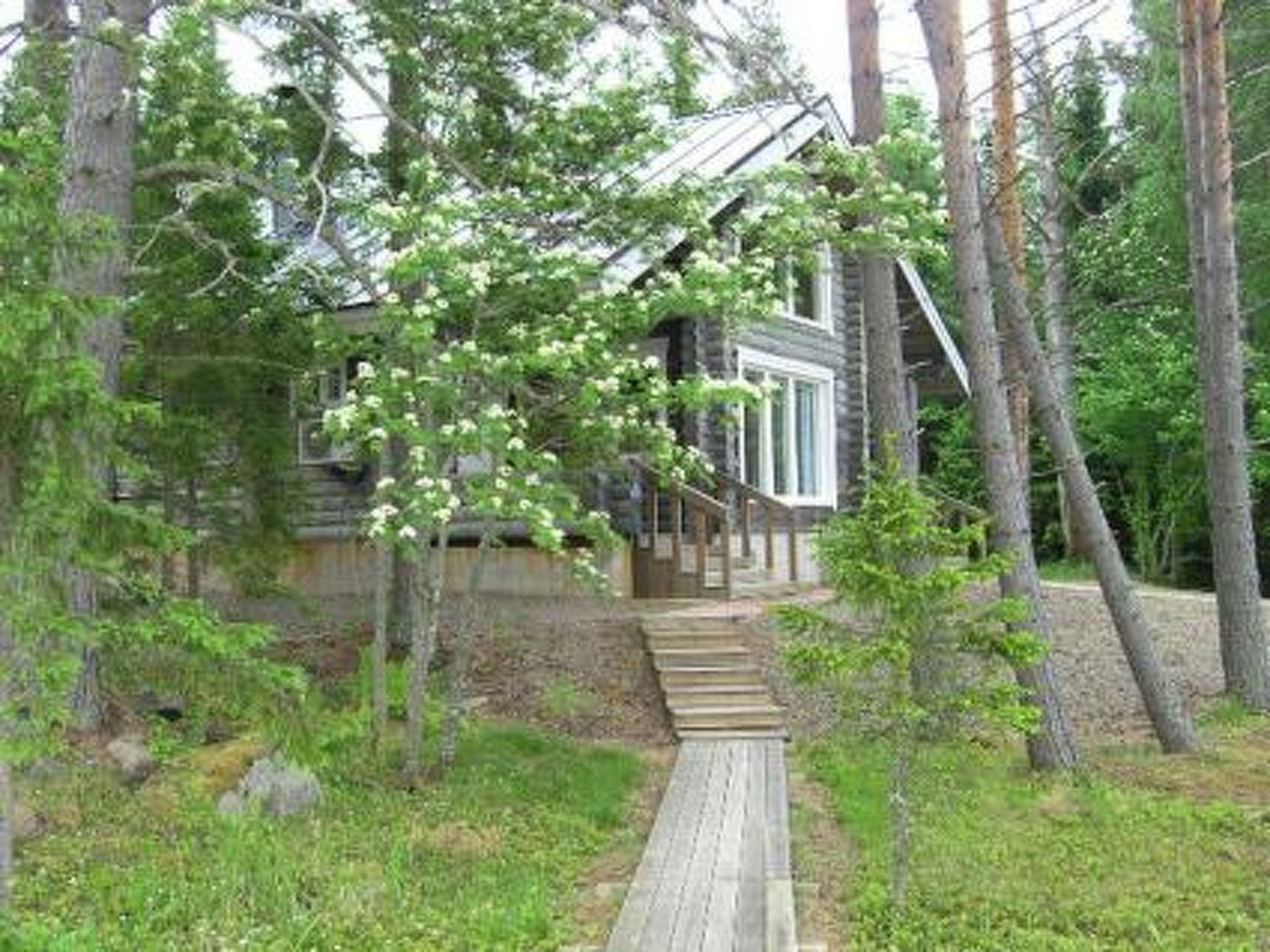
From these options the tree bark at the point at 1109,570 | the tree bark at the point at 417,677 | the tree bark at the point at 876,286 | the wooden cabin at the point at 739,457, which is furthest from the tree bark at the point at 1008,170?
the tree bark at the point at 417,677

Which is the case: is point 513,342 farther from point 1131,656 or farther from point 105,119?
point 1131,656

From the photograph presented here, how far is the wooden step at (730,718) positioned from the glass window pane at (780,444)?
680 cm

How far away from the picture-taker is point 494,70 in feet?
35.2

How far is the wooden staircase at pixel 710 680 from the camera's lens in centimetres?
1064

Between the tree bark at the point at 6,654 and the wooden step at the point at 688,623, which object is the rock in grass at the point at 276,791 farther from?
the wooden step at the point at 688,623

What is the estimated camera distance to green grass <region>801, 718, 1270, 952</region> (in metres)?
5.76

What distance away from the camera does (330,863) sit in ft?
21.0

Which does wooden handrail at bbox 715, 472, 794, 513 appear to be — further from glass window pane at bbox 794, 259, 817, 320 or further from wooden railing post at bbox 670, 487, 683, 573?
glass window pane at bbox 794, 259, 817, 320

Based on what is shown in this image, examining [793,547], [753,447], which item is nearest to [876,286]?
[793,547]

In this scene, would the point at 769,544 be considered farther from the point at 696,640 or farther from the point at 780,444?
the point at 696,640

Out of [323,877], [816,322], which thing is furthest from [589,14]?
[816,322]

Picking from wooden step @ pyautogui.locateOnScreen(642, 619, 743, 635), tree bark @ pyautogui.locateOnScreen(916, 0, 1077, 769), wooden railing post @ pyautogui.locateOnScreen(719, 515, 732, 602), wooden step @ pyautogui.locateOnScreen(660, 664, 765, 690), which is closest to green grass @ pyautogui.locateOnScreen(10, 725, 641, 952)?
wooden step @ pyautogui.locateOnScreen(660, 664, 765, 690)

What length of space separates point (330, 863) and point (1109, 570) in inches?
234

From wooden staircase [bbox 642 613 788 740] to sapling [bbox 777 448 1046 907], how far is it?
4.18 metres
